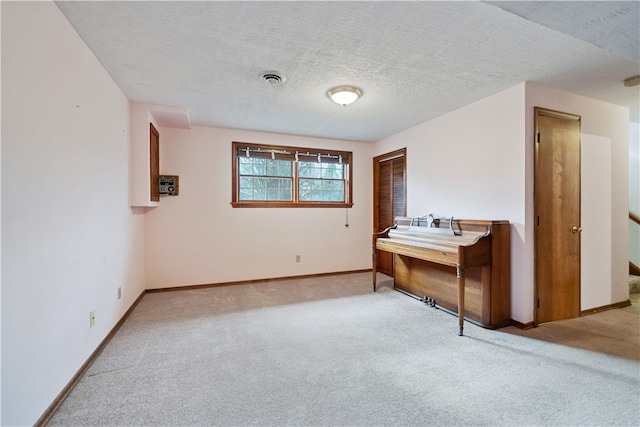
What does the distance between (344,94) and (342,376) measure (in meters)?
2.45

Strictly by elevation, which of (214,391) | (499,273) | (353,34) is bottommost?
(214,391)

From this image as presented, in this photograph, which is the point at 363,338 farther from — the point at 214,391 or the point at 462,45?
the point at 462,45

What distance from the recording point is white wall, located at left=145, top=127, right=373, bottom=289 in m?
3.93

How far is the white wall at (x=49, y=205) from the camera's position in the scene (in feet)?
4.16

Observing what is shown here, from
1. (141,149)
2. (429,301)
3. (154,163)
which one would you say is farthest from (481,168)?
(154,163)

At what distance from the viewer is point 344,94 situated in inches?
107

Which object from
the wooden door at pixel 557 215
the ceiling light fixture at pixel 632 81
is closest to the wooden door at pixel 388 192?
the wooden door at pixel 557 215

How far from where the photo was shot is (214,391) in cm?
173

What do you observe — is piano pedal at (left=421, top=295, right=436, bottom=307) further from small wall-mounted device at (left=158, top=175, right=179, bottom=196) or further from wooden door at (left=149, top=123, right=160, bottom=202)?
small wall-mounted device at (left=158, top=175, right=179, bottom=196)

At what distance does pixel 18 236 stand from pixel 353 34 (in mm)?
2206

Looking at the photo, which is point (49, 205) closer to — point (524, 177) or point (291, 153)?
point (291, 153)

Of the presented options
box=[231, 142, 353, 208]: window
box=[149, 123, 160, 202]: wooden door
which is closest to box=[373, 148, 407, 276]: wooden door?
box=[231, 142, 353, 208]: window

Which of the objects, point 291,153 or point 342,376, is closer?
point 342,376

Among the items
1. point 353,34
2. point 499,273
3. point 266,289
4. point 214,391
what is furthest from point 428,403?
point 266,289
